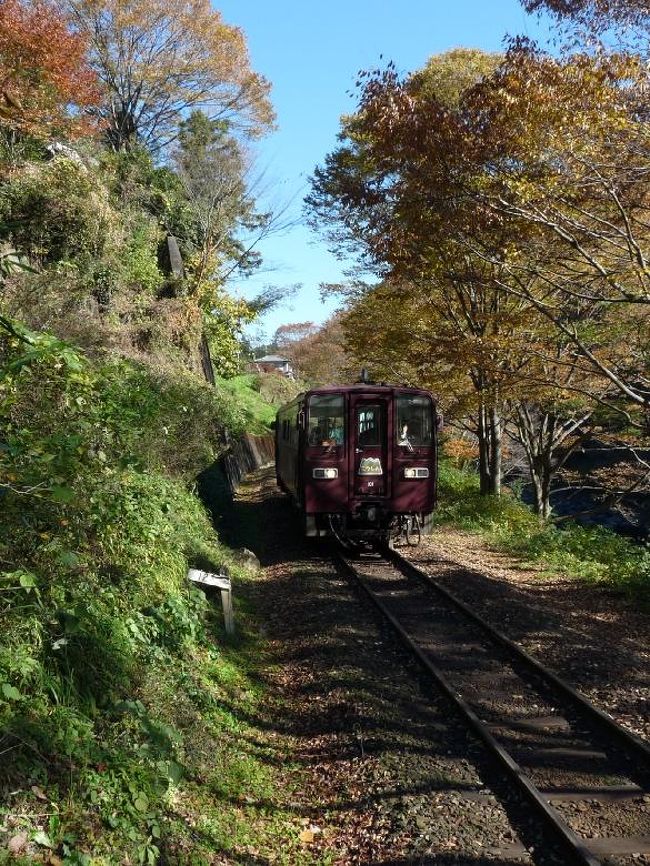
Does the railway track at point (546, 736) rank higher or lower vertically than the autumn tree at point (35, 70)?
lower

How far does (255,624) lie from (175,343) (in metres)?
9.78

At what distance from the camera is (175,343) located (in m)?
17.3

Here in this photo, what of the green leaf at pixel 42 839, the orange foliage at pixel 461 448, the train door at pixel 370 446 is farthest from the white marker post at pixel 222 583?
the orange foliage at pixel 461 448

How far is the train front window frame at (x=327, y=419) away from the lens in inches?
493

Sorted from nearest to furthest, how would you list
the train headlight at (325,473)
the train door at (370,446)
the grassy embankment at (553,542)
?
the grassy embankment at (553,542) < the train headlight at (325,473) < the train door at (370,446)

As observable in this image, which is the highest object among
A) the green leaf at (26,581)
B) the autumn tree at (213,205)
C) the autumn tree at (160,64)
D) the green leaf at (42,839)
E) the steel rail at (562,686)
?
the autumn tree at (160,64)

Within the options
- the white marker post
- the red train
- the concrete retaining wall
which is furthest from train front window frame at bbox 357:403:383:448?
the concrete retaining wall

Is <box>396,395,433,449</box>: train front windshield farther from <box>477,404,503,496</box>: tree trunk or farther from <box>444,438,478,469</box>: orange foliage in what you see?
<box>444,438,478,469</box>: orange foliage

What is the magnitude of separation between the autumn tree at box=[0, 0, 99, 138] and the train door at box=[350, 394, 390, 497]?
350 inches

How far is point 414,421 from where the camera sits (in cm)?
1267

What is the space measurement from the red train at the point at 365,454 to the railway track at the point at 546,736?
3.47m

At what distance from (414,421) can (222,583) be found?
236 inches

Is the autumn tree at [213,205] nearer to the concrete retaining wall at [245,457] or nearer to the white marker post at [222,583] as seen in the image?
the concrete retaining wall at [245,457]

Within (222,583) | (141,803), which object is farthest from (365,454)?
(141,803)
